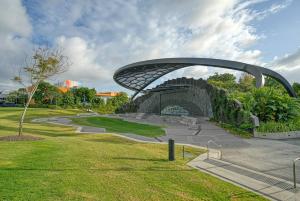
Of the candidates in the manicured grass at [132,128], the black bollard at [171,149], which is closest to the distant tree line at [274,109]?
the manicured grass at [132,128]

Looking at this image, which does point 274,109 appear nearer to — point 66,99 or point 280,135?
point 280,135

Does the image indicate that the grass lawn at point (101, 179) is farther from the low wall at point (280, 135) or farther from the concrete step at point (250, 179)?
the low wall at point (280, 135)

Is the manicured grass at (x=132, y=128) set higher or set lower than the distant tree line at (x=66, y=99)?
lower

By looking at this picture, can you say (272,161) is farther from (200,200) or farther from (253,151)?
(200,200)

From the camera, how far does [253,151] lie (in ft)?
43.7

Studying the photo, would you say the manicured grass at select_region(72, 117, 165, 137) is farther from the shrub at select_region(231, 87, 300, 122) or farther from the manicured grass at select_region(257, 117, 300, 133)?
the shrub at select_region(231, 87, 300, 122)

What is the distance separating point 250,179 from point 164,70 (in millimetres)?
43822

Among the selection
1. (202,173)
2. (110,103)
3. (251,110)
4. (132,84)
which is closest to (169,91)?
(132,84)

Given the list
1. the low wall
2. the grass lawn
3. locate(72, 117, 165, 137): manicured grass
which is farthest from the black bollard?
the low wall

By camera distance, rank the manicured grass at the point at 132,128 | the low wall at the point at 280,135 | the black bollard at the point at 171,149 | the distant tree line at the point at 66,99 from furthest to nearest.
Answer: the distant tree line at the point at 66,99 → the manicured grass at the point at 132,128 → the low wall at the point at 280,135 → the black bollard at the point at 171,149

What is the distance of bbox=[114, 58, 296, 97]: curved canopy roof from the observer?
3366cm

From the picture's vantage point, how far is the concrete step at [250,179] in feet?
21.4

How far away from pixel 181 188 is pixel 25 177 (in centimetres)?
492

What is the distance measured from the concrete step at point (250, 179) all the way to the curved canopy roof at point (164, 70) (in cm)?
2539
